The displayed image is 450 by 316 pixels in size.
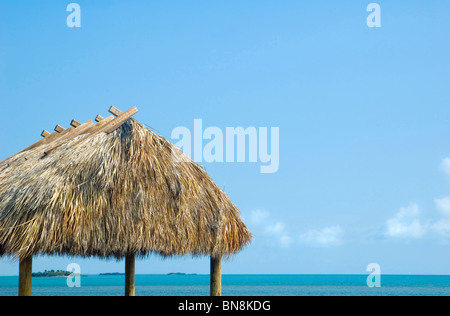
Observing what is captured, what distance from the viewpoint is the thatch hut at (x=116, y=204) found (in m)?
6.95

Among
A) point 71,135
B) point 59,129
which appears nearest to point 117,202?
point 71,135

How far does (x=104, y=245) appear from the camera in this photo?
7.02m

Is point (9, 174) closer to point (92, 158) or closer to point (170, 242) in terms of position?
point (92, 158)

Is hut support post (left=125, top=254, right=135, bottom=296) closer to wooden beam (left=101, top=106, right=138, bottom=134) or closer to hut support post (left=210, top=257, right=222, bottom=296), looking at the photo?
hut support post (left=210, top=257, right=222, bottom=296)

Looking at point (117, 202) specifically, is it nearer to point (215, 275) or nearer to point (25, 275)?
point (25, 275)

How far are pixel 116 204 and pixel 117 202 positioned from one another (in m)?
0.03

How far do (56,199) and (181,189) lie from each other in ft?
5.08

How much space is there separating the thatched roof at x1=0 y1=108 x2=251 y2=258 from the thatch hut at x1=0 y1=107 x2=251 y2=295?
12 mm

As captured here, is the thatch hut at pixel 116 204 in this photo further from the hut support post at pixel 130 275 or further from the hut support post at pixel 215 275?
the hut support post at pixel 130 275

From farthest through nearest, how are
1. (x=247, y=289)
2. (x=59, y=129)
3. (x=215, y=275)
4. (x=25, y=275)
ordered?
(x=247, y=289), (x=59, y=129), (x=215, y=275), (x=25, y=275)

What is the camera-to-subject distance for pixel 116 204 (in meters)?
7.16

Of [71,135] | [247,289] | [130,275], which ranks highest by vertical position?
[71,135]

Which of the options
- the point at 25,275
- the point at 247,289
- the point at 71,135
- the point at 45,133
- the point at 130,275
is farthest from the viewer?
the point at 247,289
